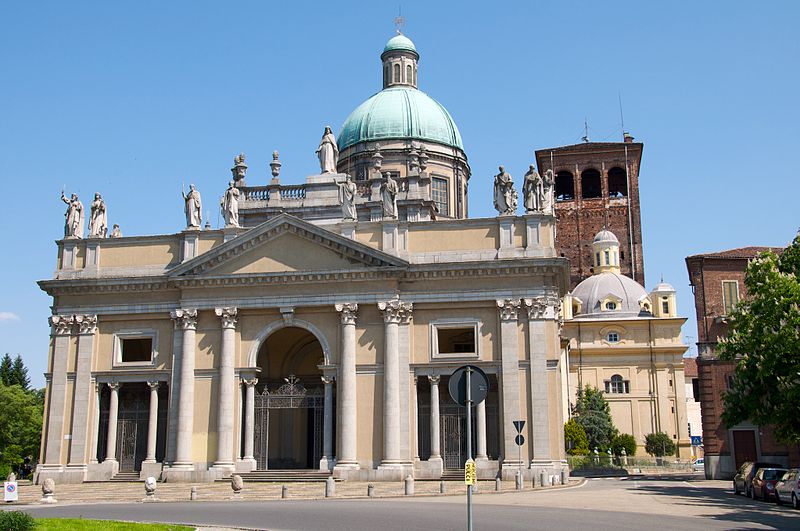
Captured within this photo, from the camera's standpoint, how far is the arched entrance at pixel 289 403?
4250cm

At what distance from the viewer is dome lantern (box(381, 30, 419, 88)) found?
64812 mm

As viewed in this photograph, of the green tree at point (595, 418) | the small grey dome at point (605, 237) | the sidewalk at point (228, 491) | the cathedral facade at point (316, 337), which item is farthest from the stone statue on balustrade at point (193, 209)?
the small grey dome at point (605, 237)

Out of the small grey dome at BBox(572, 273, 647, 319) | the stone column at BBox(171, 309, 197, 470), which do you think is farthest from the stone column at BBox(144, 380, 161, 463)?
the small grey dome at BBox(572, 273, 647, 319)

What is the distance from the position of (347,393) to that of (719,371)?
64.8ft

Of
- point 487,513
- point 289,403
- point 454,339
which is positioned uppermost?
point 454,339

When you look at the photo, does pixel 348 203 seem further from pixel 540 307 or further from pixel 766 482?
pixel 766 482

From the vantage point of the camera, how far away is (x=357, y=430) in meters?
40.6

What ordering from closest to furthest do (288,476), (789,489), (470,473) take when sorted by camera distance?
(470,473) < (789,489) < (288,476)

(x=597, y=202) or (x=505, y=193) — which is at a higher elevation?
(x=597, y=202)

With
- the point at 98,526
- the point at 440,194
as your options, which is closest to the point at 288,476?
the point at 98,526

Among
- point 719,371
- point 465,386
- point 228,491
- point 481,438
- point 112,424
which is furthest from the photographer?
point 719,371

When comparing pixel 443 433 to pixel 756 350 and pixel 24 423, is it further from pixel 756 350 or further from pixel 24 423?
pixel 24 423

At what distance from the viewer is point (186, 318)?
42500 millimetres

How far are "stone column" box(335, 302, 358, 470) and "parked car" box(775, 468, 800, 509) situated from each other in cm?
1774
